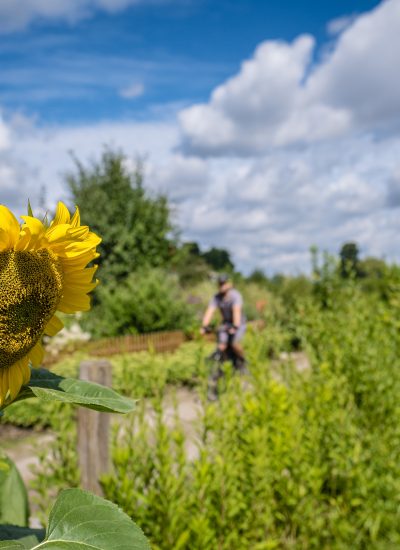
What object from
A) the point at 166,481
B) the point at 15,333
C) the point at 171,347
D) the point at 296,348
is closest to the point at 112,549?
the point at 15,333

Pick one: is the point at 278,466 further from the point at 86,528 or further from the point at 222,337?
the point at 222,337

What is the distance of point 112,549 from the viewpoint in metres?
0.95

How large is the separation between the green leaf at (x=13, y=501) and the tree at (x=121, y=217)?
16.0 metres

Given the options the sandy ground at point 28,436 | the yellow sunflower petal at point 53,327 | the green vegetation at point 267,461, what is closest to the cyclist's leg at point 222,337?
the sandy ground at point 28,436

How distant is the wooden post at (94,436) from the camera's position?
126 inches

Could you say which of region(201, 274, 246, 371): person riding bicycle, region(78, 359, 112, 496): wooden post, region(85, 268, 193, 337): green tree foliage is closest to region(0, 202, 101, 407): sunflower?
Result: region(78, 359, 112, 496): wooden post

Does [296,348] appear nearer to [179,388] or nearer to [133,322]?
[133,322]

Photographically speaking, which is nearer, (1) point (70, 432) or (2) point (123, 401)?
(2) point (123, 401)

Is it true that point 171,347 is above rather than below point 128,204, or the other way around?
below

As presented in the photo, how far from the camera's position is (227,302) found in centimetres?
973

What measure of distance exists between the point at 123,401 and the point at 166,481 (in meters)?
1.49

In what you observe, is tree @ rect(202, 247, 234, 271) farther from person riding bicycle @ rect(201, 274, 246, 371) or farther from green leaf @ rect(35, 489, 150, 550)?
green leaf @ rect(35, 489, 150, 550)

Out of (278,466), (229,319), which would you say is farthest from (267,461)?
(229,319)

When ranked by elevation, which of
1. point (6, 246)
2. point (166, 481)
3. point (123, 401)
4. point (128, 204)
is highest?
point (128, 204)
